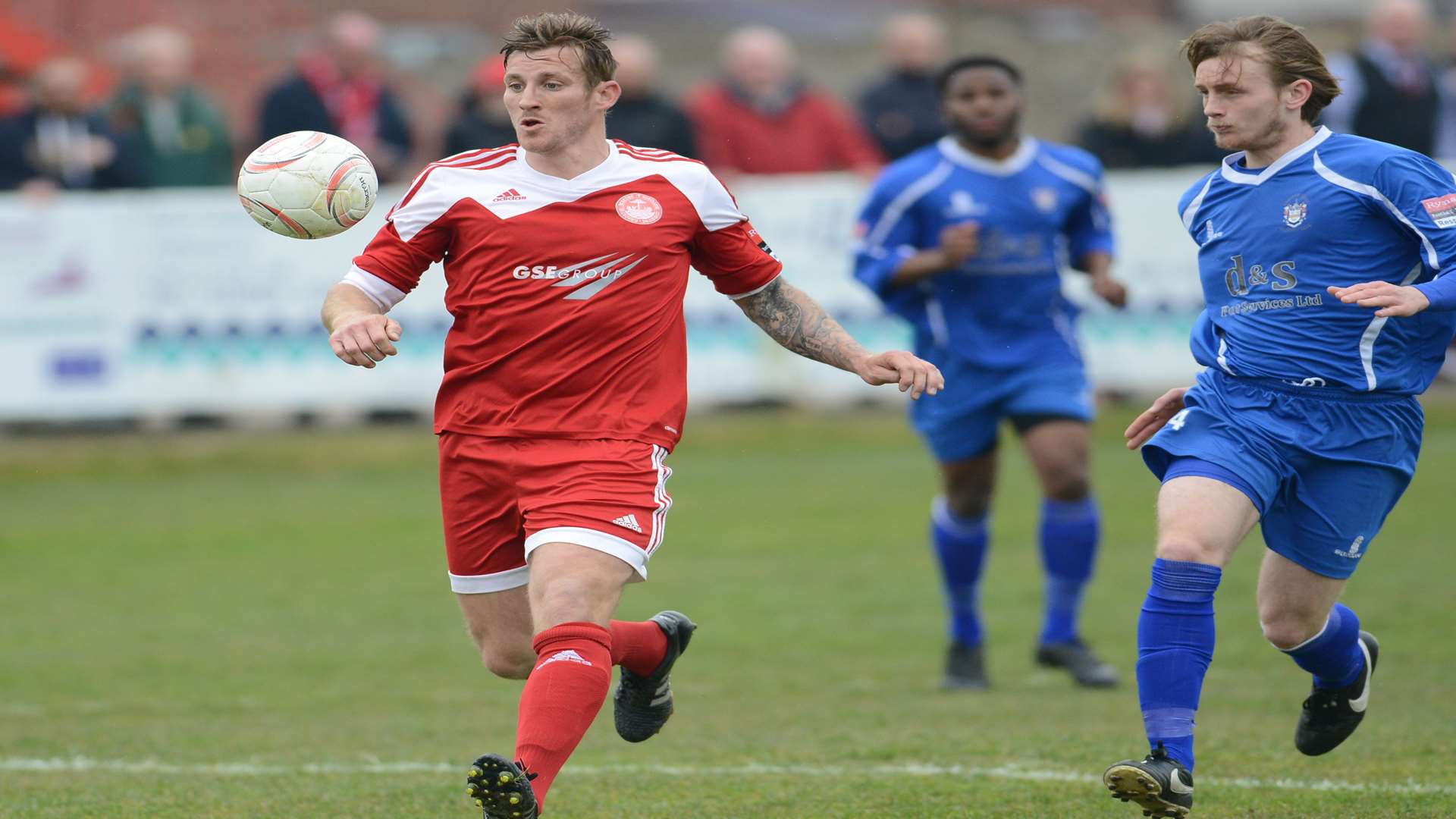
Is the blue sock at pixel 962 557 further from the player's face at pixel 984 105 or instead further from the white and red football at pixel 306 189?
the white and red football at pixel 306 189

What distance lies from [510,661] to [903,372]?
4.83ft

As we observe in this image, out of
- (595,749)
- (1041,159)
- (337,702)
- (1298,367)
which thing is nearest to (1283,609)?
(1298,367)

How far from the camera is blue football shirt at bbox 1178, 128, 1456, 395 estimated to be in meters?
5.49

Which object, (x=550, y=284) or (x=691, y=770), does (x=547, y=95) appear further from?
(x=691, y=770)

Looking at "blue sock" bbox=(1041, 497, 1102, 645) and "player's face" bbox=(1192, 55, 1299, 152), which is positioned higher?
"player's face" bbox=(1192, 55, 1299, 152)

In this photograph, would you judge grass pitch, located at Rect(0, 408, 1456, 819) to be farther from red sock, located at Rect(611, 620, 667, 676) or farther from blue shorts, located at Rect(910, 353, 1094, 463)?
blue shorts, located at Rect(910, 353, 1094, 463)

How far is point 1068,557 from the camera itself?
8.61m

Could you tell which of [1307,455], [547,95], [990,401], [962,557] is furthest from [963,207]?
[547,95]

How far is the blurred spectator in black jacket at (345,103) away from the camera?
49.3ft

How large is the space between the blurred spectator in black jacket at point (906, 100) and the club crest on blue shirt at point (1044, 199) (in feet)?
22.9

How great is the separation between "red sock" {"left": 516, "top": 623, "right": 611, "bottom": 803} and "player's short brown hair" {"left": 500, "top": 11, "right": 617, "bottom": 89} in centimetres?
156

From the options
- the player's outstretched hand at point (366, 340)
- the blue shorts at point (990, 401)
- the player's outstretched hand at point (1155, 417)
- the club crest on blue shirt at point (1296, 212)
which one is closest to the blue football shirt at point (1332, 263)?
the club crest on blue shirt at point (1296, 212)

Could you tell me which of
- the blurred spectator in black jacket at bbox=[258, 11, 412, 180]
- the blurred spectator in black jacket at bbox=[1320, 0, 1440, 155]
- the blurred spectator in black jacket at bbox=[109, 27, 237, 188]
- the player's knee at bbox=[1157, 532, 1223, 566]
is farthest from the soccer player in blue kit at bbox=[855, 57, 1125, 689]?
the blurred spectator in black jacket at bbox=[109, 27, 237, 188]

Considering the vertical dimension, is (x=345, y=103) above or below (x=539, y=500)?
below
